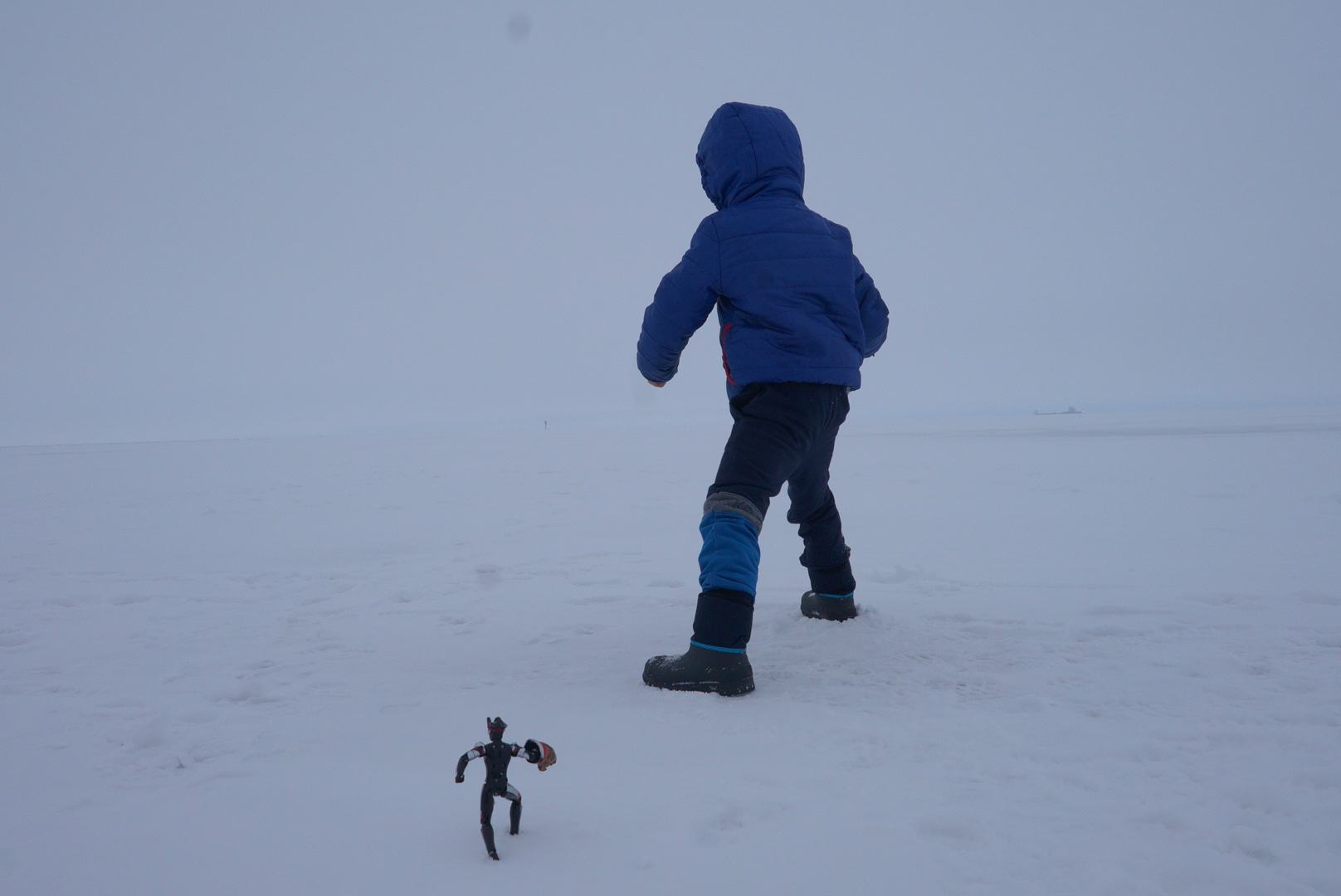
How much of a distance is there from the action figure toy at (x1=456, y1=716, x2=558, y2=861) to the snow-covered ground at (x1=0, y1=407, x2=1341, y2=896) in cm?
6

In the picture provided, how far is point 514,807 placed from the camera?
3.63 ft

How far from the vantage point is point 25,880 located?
1.04m

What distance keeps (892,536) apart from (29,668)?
4346 mm

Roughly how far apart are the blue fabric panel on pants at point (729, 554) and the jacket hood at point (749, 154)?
1.13m

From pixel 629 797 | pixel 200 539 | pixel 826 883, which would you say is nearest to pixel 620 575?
pixel 629 797

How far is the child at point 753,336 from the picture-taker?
6.31 feet

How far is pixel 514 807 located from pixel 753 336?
1513 mm

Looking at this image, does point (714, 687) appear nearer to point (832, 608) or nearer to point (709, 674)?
point (709, 674)

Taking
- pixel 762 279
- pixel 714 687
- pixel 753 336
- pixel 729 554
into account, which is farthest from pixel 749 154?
pixel 714 687

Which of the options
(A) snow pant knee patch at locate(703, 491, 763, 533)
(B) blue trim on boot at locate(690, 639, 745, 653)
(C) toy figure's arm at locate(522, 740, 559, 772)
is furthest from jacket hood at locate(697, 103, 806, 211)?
(C) toy figure's arm at locate(522, 740, 559, 772)

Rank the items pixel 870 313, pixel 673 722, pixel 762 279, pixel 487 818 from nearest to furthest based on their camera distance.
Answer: pixel 487 818 < pixel 673 722 < pixel 762 279 < pixel 870 313

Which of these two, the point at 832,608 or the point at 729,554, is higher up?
the point at 729,554

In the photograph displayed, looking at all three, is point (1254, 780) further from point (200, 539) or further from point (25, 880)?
point (200, 539)

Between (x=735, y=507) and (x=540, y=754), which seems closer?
(x=540, y=754)
